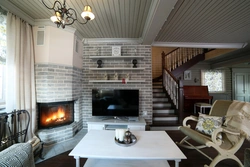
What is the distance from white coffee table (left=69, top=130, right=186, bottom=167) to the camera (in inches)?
56.7

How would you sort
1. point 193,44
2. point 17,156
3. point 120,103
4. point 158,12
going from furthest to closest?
1. point 193,44
2. point 120,103
3. point 158,12
4. point 17,156

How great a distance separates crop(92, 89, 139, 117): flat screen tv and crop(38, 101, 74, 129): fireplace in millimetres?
828

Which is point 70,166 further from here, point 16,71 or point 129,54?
point 129,54

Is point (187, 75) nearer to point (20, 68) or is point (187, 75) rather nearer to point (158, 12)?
point (158, 12)

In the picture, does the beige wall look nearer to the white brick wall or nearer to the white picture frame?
the white brick wall

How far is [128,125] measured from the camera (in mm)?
2781

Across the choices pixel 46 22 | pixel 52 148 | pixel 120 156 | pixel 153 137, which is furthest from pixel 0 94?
pixel 153 137

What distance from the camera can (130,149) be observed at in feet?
5.20

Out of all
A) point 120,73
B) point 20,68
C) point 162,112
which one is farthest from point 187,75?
point 20,68

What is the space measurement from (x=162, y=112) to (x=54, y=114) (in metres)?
2.97

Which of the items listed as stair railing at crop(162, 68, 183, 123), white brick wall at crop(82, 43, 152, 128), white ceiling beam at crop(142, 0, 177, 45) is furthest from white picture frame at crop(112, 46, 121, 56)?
stair railing at crop(162, 68, 183, 123)

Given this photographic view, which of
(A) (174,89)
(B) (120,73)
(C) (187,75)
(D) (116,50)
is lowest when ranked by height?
(A) (174,89)

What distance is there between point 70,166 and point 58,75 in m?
1.75

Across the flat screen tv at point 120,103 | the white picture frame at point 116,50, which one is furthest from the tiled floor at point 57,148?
the white picture frame at point 116,50
